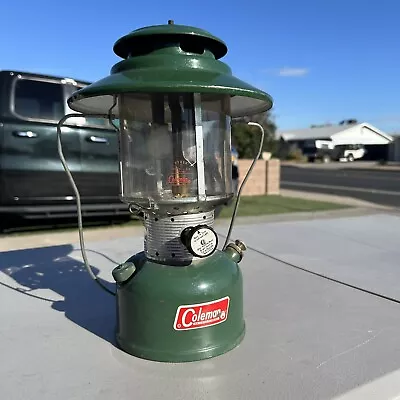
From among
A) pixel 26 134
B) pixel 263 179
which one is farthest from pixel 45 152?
pixel 263 179

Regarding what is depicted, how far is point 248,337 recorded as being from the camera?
1917mm

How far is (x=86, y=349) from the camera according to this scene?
183 centimetres

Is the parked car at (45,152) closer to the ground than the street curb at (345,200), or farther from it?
farther from it

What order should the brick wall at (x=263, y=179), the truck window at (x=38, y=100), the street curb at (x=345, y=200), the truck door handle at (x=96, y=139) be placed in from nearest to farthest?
1. the truck window at (x=38, y=100)
2. the truck door handle at (x=96, y=139)
3. the street curb at (x=345, y=200)
4. the brick wall at (x=263, y=179)

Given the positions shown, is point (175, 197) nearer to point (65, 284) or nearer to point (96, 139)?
point (65, 284)

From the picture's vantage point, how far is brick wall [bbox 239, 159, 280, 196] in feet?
35.9

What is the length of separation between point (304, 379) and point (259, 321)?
564mm

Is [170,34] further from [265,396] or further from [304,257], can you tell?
[304,257]

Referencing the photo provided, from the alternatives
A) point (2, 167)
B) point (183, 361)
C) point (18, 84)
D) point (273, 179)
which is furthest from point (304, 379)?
point (273, 179)

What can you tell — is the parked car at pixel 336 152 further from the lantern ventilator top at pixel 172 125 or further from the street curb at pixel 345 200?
the lantern ventilator top at pixel 172 125

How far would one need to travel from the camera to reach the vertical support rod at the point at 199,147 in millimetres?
1692

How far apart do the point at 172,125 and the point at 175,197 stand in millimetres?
304

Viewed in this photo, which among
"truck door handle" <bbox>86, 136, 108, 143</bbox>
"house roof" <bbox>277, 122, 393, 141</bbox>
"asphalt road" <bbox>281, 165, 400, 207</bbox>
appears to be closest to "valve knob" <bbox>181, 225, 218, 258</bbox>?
"truck door handle" <bbox>86, 136, 108, 143</bbox>

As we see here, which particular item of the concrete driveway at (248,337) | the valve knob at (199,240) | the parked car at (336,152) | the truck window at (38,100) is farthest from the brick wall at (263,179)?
the parked car at (336,152)
